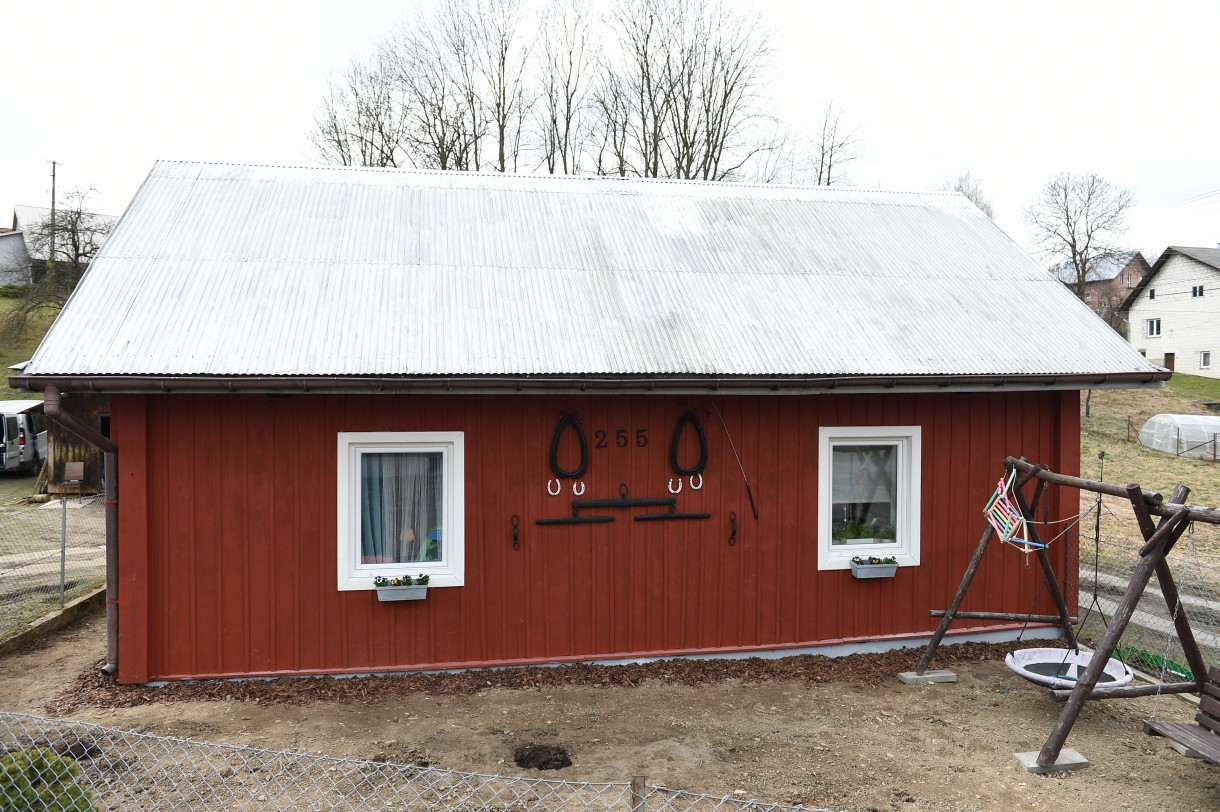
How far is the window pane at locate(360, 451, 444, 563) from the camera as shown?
6.77 m

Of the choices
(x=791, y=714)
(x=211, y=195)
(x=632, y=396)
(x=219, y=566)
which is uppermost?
(x=211, y=195)

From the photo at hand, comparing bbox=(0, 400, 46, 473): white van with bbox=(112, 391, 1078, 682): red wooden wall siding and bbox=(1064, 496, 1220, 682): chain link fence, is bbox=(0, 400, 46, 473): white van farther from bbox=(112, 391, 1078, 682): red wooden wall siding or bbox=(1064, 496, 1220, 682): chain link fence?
bbox=(1064, 496, 1220, 682): chain link fence

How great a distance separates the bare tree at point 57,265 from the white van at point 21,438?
11033 mm

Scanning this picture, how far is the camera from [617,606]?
7.03 m

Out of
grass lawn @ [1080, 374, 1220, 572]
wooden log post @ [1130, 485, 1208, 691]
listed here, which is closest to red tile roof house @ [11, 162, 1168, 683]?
wooden log post @ [1130, 485, 1208, 691]

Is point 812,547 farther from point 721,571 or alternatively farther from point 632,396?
point 632,396

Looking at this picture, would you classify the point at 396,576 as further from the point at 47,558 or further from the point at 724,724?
the point at 47,558

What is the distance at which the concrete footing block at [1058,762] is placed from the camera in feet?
17.4

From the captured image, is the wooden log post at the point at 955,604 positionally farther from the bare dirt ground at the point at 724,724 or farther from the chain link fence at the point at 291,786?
the chain link fence at the point at 291,786

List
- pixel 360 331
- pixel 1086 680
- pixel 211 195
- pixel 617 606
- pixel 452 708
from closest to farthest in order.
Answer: pixel 1086 680, pixel 452 708, pixel 360 331, pixel 617 606, pixel 211 195

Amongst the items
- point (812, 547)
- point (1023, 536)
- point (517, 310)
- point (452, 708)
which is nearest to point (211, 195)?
point (517, 310)

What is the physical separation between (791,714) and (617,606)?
1631mm

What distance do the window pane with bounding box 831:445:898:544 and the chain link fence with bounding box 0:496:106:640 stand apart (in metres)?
7.20

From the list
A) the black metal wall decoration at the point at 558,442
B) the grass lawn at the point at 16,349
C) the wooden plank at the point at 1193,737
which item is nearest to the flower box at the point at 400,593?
the black metal wall decoration at the point at 558,442
